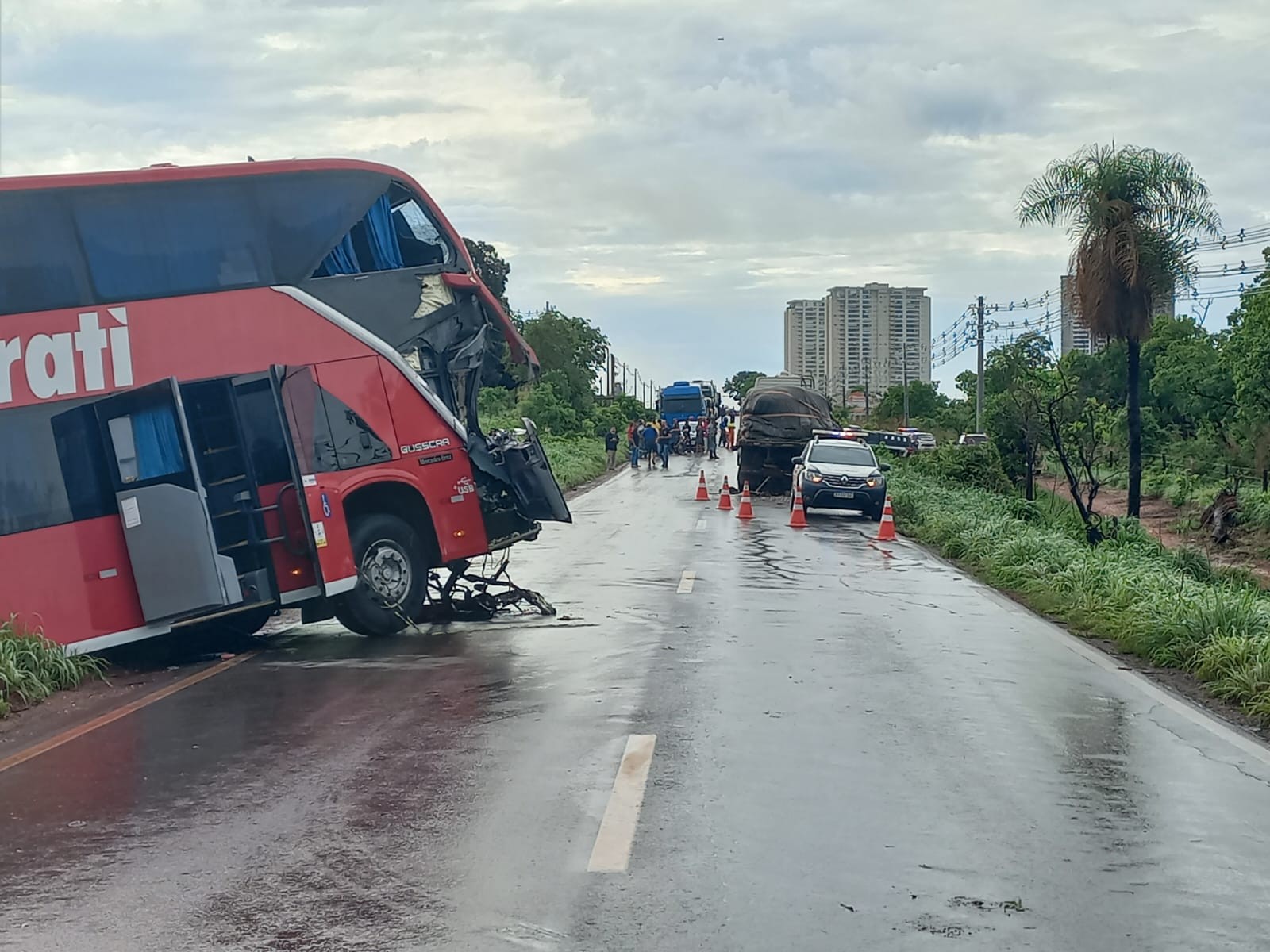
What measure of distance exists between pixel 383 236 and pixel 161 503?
10.8 ft

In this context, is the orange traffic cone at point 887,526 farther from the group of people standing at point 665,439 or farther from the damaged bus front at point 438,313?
the group of people standing at point 665,439

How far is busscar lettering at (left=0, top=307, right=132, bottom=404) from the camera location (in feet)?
33.1

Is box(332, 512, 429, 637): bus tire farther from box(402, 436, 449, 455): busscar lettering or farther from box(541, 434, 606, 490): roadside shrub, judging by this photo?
box(541, 434, 606, 490): roadside shrub

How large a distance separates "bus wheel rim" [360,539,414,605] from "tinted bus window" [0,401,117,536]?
251 cm

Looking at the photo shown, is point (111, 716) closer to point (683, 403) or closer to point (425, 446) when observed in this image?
point (425, 446)

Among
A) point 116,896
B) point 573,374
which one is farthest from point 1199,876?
point 573,374

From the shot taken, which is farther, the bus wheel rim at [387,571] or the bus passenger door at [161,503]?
the bus wheel rim at [387,571]

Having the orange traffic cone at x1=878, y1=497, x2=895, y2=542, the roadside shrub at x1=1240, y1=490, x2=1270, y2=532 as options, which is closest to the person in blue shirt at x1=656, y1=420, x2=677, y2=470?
the roadside shrub at x1=1240, y1=490, x2=1270, y2=532

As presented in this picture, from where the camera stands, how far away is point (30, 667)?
32.0ft

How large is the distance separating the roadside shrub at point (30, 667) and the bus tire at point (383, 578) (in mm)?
2681

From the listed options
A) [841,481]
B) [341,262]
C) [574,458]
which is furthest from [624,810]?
[574,458]

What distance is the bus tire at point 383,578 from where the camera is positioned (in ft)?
40.9

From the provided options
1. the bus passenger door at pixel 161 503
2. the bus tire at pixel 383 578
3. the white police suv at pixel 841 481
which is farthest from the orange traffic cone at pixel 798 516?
the bus passenger door at pixel 161 503

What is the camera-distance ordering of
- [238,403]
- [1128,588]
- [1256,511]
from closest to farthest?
[238,403] < [1128,588] < [1256,511]
